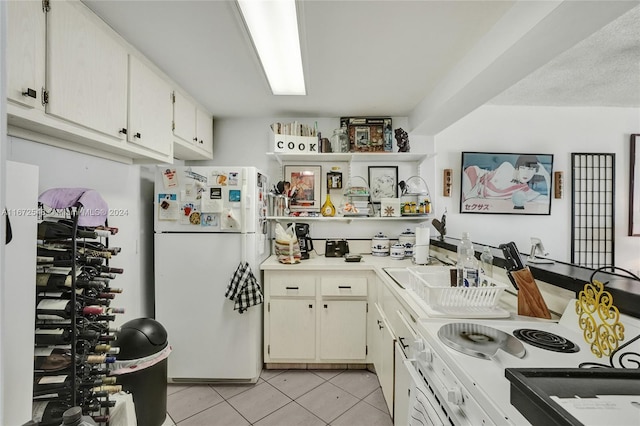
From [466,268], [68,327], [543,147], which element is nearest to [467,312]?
[466,268]

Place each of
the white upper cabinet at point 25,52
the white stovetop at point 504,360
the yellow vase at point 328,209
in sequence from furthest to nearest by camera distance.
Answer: the yellow vase at point 328,209 → the white upper cabinet at point 25,52 → the white stovetop at point 504,360

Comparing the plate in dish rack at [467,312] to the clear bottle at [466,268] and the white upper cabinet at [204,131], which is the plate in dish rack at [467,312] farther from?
the white upper cabinet at [204,131]

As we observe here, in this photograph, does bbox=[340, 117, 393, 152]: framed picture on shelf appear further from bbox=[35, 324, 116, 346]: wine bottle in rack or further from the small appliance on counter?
bbox=[35, 324, 116, 346]: wine bottle in rack

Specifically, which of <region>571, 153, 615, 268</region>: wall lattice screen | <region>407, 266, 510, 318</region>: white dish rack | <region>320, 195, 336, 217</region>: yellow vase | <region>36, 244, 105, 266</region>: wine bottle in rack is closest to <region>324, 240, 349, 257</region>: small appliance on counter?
<region>320, 195, 336, 217</region>: yellow vase

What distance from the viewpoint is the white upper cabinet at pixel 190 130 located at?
6.89ft

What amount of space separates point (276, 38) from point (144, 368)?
1.96 m

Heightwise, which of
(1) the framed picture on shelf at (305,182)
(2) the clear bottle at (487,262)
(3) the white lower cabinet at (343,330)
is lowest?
(3) the white lower cabinet at (343,330)

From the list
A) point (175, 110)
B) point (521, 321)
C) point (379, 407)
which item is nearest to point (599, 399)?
point (521, 321)

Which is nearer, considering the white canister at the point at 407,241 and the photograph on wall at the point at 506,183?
the white canister at the point at 407,241

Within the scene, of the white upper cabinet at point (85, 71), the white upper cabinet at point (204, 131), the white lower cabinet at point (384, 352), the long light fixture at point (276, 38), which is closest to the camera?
the white upper cabinet at point (85, 71)

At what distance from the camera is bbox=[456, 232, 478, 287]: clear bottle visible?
132 centimetres

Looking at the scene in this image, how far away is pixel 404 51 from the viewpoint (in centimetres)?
167

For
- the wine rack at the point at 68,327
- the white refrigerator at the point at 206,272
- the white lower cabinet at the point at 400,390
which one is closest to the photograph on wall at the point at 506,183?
the white lower cabinet at the point at 400,390

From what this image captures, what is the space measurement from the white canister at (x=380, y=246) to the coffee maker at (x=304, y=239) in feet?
2.10
